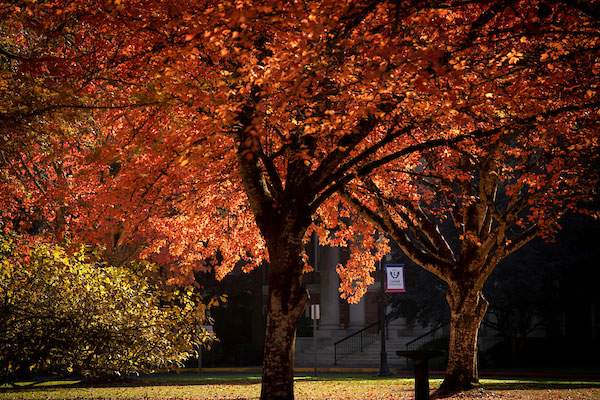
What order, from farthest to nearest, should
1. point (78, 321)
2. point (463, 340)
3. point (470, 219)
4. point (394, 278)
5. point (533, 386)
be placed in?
point (394, 278), point (533, 386), point (470, 219), point (463, 340), point (78, 321)

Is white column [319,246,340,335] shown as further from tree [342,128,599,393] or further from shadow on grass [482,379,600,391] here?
tree [342,128,599,393]

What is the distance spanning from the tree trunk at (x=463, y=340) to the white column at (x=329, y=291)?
26.8m

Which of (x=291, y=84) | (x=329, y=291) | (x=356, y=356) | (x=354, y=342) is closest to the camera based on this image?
(x=291, y=84)

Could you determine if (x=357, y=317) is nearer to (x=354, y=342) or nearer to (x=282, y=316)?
(x=354, y=342)

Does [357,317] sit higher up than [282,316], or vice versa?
[282,316]

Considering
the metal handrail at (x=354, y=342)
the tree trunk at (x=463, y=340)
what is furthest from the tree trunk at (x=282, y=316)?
the metal handrail at (x=354, y=342)

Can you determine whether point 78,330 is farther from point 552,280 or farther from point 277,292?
A: point 552,280

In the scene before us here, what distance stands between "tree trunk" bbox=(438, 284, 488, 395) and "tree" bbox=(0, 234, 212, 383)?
5.79m

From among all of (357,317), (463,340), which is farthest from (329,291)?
(463,340)

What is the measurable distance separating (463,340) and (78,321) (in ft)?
27.6

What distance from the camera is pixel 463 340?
1528 cm

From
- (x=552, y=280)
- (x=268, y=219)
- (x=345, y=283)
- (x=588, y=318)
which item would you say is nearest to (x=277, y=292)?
(x=268, y=219)

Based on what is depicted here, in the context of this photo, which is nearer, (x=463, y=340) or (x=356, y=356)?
(x=463, y=340)

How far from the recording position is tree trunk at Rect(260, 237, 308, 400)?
10.4m
